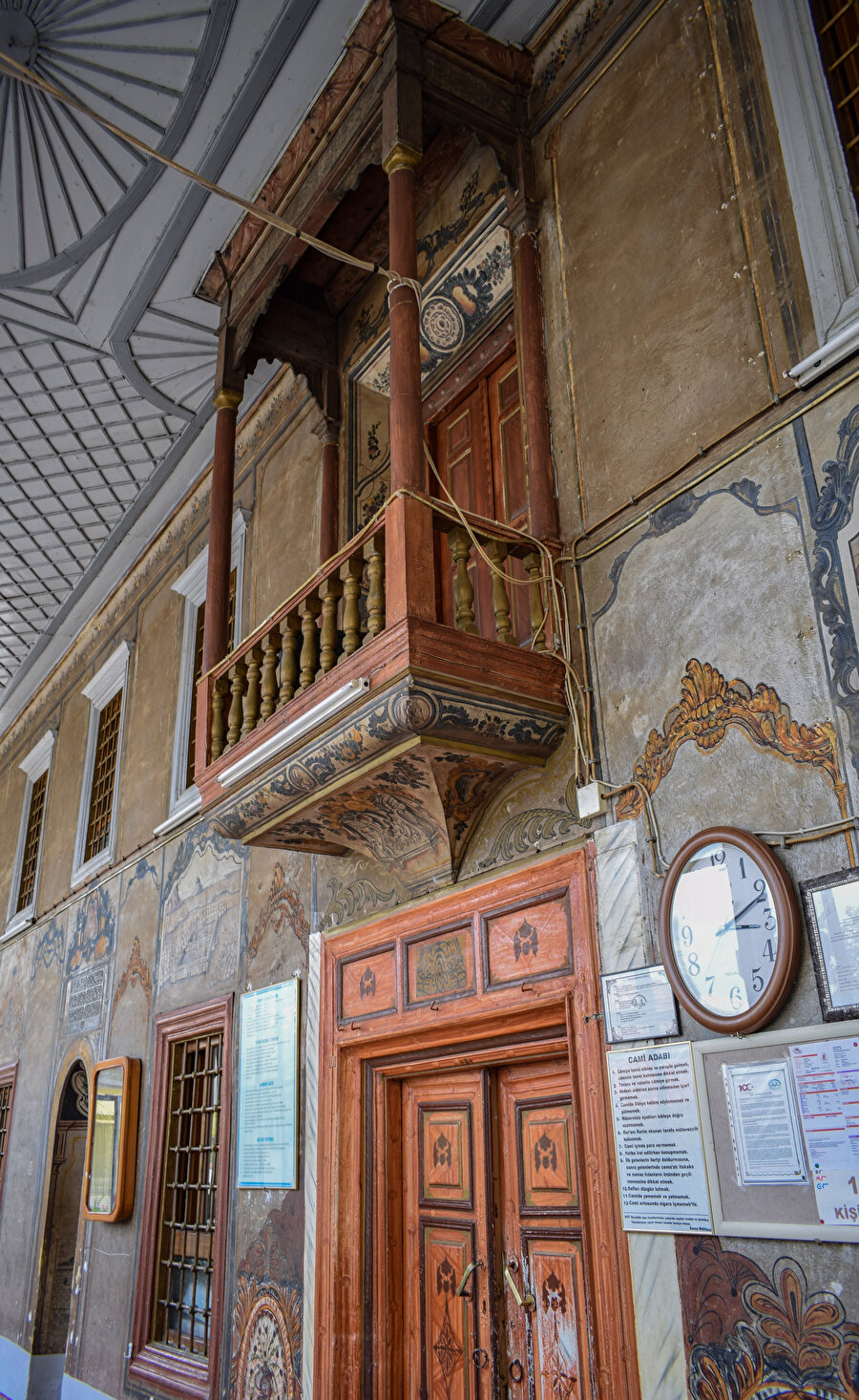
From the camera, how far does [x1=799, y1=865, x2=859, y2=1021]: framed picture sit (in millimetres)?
3037

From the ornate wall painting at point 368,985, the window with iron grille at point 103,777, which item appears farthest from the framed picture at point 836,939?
the window with iron grille at point 103,777

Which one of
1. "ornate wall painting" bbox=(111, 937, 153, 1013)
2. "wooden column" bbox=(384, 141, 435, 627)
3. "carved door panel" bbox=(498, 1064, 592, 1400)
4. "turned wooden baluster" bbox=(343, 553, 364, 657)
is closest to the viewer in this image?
"carved door panel" bbox=(498, 1064, 592, 1400)

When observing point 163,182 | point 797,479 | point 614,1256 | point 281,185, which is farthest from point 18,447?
point 614,1256

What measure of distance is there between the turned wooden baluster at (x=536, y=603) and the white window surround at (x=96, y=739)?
613 cm

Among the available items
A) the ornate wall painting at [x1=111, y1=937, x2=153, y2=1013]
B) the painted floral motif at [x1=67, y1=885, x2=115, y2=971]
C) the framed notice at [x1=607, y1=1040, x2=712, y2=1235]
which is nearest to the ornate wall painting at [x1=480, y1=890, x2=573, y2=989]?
the framed notice at [x1=607, y1=1040, x2=712, y2=1235]

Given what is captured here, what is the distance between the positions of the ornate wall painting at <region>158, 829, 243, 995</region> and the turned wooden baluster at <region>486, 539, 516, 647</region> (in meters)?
3.27

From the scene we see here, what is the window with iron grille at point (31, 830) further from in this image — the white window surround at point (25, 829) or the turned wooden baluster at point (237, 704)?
the turned wooden baluster at point (237, 704)

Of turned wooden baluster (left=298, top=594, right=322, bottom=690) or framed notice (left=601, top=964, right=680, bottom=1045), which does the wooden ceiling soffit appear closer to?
turned wooden baluster (left=298, top=594, right=322, bottom=690)

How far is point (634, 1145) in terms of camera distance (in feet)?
11.7

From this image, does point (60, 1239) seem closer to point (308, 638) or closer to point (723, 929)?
Result: point (308, 638)

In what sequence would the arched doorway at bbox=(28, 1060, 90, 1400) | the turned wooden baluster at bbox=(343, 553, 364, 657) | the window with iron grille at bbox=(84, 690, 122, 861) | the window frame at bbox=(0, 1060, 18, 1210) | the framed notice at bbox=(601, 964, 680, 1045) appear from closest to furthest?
the framed notice at bbox=(601, 964, 680, 1045) < the turned wooden baluster at bbox=(343, 553, 364, 657) < the arched doorway at bbox=(28, 1060, 90, 1400) < the window with iron grille at bbox=(84, 690, 122, 861) < the window frame at bbox=(0, 1060, 18, 1210)

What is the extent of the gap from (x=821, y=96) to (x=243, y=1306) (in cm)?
636

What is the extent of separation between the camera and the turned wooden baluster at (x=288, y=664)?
5051 millimetres

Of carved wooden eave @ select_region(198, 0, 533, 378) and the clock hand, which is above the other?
carved wooden eave @ select_region(198, 0, 533, 378)
